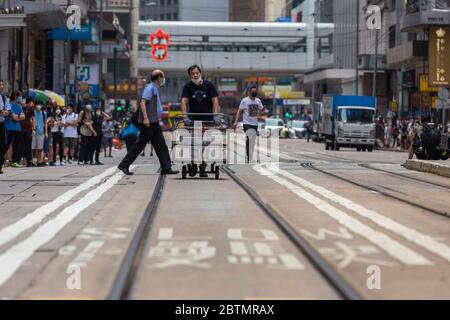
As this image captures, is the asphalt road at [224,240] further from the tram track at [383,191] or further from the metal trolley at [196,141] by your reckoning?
the metal trolley at [196,141]

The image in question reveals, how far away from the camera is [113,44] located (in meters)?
101

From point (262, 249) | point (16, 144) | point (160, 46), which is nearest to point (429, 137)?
point (16, 144)

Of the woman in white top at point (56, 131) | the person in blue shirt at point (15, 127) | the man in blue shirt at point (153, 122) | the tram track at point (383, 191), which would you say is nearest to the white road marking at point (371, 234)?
the tram track at point (383, 191)

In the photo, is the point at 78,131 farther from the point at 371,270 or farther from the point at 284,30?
the point at 284,30

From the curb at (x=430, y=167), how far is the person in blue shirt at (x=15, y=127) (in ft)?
28.5

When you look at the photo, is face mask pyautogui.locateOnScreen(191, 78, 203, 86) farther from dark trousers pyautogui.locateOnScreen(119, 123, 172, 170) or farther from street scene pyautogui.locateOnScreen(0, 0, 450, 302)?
dark trousers pyautogui.locateOnScreen(119, 123, 172, 170)

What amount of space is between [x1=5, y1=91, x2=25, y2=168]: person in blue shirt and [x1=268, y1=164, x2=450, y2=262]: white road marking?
10715 mm

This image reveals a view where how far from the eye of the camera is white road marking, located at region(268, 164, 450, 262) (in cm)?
1092

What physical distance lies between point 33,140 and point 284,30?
120 metres

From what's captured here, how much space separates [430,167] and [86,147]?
34.9 feet

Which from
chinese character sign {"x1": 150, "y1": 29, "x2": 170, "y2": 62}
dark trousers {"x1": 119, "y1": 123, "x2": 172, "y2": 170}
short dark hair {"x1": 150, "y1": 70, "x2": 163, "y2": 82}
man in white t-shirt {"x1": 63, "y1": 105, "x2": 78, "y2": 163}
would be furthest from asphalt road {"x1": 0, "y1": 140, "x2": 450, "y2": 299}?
chinese character sign {"x1": 150, "y1": 29, "x2": 170, "y2": 62}

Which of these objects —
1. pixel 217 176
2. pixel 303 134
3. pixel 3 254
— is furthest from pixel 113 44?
pixel 3 254

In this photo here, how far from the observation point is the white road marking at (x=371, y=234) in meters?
10.1

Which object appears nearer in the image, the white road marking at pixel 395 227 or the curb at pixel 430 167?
the white road marking at pixel 395 227
